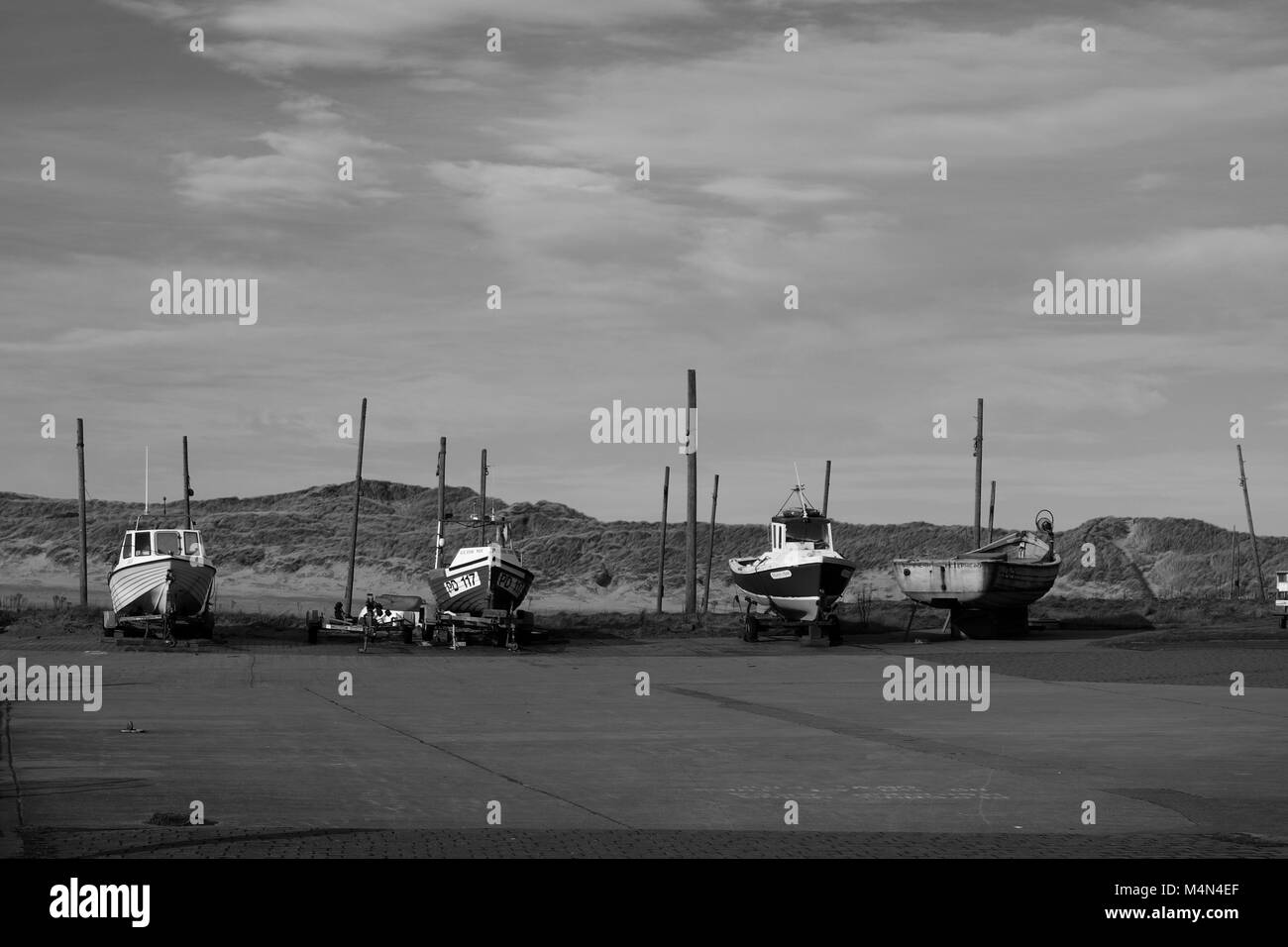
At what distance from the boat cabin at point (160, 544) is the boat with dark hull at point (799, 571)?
15836mm

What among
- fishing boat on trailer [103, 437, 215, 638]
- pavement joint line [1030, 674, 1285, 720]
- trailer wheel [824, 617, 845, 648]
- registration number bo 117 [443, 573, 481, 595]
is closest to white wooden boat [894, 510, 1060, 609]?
trailer wheel [824, 617, 845, 648]

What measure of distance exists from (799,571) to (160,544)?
1826cm

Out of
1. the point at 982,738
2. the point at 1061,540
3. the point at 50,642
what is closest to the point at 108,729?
the point at 982,738

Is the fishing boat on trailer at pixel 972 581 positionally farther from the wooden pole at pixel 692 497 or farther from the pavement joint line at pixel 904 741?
the pavement joint line at pixel 904 741

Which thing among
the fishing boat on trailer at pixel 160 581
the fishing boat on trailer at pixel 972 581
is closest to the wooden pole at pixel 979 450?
the fishing boat on trailer at pixel 972 581

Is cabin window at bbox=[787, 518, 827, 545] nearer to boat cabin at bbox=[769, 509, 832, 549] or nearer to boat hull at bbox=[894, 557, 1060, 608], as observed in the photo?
boat cabin at bbox=[769, 509, 832, 549]

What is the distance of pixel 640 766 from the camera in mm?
16594

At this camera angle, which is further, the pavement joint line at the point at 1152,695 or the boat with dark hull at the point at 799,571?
the boat with dark hull at the point at 799,571

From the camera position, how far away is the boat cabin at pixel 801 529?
47.7 m

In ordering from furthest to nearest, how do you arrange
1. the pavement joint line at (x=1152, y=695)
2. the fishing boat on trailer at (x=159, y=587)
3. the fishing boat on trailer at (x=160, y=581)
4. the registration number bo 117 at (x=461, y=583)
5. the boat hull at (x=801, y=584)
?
the boat hull at (x=801, y=584) < the registration number bo 117 at (x=461, y=583) < the fishing boat on trailer at (x=160, y=581) < the fishing boat on trailer at (x=159, y=587) < the pavement joint line at (x=1152, y=695)

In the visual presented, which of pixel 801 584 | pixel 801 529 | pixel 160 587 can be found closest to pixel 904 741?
pixel 801 584

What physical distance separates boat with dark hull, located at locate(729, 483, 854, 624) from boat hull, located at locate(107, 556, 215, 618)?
15.3 m
